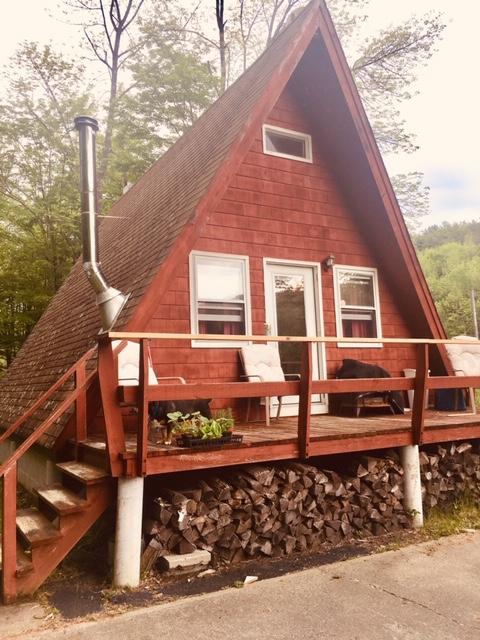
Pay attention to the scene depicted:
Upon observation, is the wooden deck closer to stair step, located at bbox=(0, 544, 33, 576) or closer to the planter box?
the planter box

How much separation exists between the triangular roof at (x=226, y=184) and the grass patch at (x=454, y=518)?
9.65ft

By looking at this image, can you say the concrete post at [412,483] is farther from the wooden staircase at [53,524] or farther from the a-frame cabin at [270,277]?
the wooden staircase at [53,524]

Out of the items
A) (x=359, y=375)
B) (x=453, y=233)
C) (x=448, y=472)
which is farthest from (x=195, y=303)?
(x=453, y=233)

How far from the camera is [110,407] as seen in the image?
4.15 metres

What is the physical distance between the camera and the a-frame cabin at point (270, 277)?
5.50 metres

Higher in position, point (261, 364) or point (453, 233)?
point (453, 233)

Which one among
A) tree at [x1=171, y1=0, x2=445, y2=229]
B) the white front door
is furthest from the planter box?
tree at [x1=171, y1=0, x2=445, y2=229]

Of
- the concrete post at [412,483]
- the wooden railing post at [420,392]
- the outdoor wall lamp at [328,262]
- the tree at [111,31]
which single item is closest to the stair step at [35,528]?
the concrete post at [412,483]

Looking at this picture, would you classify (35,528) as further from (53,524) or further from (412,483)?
(412,483)

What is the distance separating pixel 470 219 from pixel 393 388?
4117 inches

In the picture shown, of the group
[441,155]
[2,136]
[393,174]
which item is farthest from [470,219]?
[2,136]

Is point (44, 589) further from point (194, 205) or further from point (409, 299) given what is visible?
point (409, 299)

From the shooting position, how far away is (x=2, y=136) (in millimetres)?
15305

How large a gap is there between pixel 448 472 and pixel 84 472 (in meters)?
4.03
